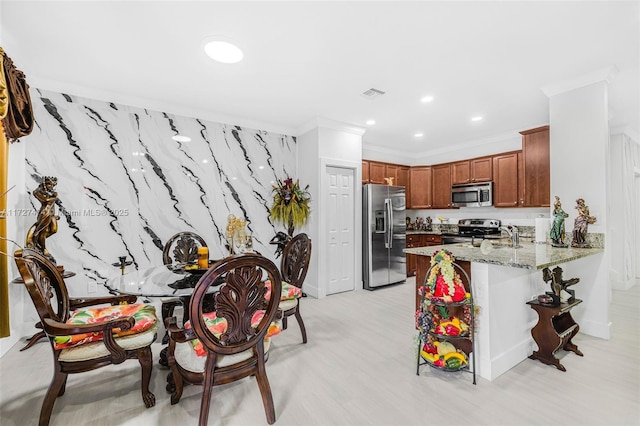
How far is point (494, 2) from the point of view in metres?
2.03

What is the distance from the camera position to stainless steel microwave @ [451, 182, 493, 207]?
5238 mm

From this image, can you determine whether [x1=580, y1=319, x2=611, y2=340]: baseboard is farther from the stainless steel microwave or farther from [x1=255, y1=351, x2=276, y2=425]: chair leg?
[x1=255, y1=351, x2=276, y2=425]: chair leg

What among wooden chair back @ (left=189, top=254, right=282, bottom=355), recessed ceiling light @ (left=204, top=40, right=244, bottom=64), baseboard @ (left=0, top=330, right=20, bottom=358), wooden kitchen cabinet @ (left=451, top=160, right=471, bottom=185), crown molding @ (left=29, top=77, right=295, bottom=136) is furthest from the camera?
wooden kitchen cabinet @ (left=451, top=160, right=471, bottom=185)

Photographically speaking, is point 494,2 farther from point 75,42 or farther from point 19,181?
point 19,181

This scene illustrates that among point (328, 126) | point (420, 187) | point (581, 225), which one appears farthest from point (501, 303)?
point (420, 187)

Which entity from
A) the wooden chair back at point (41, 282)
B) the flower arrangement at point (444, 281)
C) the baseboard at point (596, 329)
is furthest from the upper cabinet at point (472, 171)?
the wooden chair back at point (41, 282)

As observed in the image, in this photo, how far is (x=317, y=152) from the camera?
4477 millimetres

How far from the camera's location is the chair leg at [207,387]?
1624mm

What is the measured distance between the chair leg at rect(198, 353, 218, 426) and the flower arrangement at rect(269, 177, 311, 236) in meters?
2.92

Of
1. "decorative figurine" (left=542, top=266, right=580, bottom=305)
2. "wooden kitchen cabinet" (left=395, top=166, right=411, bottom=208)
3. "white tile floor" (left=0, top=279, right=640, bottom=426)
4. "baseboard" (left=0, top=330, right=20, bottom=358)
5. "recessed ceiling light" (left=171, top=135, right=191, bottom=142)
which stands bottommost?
"white tile floor" (left=0, top=279, right=640, bottom=426)

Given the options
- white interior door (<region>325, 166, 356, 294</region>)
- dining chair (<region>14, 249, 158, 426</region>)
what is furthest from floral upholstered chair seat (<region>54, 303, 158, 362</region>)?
white interior door (<region>325, 166, 356, 294</region>)

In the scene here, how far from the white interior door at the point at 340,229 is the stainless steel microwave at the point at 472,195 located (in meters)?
2.27

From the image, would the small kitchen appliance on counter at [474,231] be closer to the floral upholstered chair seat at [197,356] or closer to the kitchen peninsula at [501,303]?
the kitchen peninsula at [501,303]

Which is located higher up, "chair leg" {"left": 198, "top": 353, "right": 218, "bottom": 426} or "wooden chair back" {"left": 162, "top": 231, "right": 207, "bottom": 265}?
"wooden chair back" {"left": 162, "top": 231, "right": 207, "bottom": 265}
